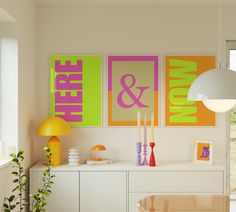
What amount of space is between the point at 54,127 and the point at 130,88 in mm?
913

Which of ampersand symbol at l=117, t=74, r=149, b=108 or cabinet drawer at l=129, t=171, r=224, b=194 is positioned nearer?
cabinet drawer at l=129, t=171, r=224, b=194

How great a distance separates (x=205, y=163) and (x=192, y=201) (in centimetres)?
162

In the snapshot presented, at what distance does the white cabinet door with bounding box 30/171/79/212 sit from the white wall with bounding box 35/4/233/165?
18.8 inches

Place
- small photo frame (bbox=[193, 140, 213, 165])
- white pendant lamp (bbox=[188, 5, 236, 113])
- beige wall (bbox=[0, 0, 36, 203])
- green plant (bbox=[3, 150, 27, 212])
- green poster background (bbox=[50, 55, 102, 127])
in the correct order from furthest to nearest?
1. green poster background (bbox=[50, 55, 102, 127])
2. small photo frame (bbox=[193, 140, 213, 165])
3. beige wall (bbox=[0, 0, 36, 203])
4. green plant (bbox=[3, 150, 27, 212])
5. white pendant lamp (bbox=[188, 5, 236, 113])

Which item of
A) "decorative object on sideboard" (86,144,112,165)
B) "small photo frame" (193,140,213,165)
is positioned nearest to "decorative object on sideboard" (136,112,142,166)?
"decorative object on sideboard" (86,144,112,165)

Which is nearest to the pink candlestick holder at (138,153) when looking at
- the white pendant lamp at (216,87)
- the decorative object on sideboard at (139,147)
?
the decorative object on sideboard at (139,147)

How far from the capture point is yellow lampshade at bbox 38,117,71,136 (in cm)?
426

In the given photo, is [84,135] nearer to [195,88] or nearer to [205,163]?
[205,163]

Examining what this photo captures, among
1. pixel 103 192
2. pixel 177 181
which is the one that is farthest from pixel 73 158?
pixel 177 181

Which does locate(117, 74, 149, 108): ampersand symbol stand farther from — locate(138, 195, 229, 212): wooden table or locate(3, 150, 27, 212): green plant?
locate(138, 195, 229, 212): wooden table

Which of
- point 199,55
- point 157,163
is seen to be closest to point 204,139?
point 157,163

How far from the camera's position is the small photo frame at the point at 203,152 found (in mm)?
4488

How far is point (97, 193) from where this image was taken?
4.23 metres

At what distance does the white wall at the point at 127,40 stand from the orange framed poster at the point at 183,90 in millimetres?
64
